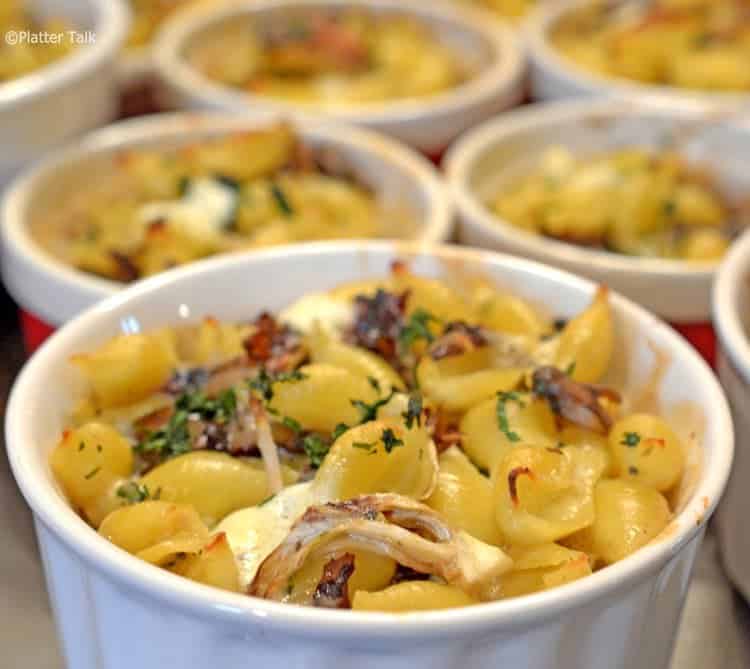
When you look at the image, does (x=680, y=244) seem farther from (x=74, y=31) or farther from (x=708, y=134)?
(x=74, y=31)

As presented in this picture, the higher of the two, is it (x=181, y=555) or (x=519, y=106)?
(x=181, y=555)

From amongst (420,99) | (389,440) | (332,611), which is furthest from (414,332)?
(420,99)

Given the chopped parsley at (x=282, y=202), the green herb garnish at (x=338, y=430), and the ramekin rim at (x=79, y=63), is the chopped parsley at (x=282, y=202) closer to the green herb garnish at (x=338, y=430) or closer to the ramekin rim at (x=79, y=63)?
the ramekin rim at (x=79, y=63)

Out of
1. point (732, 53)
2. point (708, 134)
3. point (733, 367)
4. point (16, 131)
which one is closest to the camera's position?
point (733, 367)

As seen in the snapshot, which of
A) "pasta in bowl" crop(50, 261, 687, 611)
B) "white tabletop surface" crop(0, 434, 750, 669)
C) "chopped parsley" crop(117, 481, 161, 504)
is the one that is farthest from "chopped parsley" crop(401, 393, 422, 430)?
"white tabletop surface" crop(0, 434, 750, 669)

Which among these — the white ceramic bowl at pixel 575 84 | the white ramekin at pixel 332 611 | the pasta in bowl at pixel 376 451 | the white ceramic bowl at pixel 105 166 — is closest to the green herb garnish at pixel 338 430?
the pasta in bowl at pixel 376 451

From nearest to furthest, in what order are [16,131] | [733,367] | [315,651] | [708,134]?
[315,651]
[733,367]
[16,131]
[708,134]

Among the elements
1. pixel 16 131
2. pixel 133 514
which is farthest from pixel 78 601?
pixel 16 131
